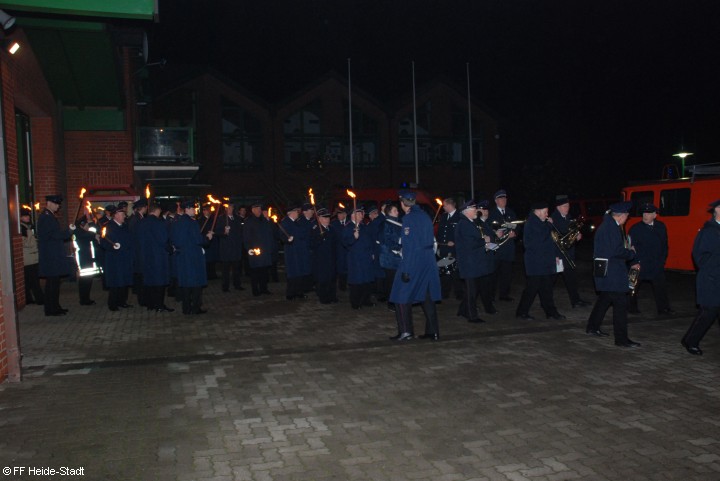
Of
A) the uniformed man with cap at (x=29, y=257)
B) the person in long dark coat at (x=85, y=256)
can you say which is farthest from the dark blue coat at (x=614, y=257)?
the uniformed man with cap at (x=29, y=257)

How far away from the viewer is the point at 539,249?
10.0 metres

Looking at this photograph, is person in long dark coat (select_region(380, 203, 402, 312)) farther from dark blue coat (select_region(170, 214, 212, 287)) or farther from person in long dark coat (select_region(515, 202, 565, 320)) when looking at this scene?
dark blue coat (select_region(170, 214, 212, 287))

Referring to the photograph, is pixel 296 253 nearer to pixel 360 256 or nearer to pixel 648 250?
pixel 360 256

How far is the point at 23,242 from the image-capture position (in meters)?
12.5

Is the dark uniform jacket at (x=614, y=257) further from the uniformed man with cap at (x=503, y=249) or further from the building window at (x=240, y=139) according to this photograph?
the building window at (x=240, y=139)

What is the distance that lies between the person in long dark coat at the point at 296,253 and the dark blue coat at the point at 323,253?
0.48 ft

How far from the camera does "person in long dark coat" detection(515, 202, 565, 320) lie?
9.99 metres

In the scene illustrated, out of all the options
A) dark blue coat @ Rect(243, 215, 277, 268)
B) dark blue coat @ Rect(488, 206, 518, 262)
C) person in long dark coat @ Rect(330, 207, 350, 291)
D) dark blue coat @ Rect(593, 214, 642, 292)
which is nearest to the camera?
dark blue coat @ Rect(593, 214, 642, 292)

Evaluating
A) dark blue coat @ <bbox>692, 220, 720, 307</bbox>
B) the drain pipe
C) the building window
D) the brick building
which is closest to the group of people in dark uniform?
dark blue coat @ <bbox>692, 220, 720, 307</bbox>

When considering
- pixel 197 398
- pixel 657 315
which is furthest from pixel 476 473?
pixel 657 315

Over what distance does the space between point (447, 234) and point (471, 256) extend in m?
2.24

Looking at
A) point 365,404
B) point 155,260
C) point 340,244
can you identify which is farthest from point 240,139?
point 365,404

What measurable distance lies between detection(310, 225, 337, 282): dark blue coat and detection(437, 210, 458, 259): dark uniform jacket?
7.13 feet

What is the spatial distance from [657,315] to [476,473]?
7322 millimetres
